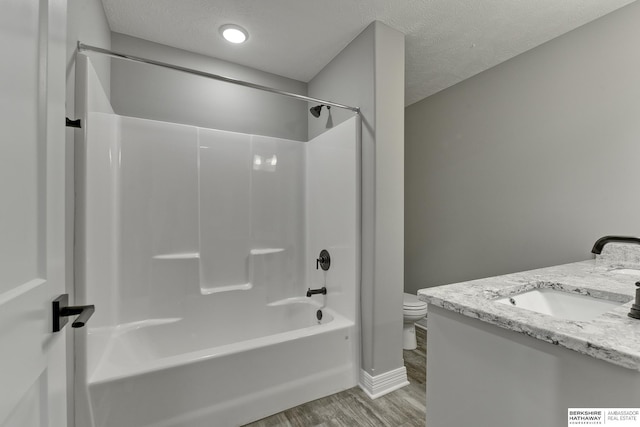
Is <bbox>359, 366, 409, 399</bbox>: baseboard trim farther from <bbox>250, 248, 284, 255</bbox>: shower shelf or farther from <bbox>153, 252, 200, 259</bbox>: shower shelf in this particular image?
<bbox>153, 252, 200, 259</bbox>: shower shelf

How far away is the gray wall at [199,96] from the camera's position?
2057 millimetres

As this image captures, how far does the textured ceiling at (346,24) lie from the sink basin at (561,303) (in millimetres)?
1726

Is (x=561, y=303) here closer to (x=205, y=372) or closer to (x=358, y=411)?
(x=358, y=411)

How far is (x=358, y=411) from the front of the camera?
1.61 meters

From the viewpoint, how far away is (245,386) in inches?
58.6

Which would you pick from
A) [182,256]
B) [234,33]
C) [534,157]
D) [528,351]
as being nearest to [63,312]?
[528,351]

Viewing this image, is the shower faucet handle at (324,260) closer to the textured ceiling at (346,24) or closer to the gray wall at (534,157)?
the gray wall at (534,157)

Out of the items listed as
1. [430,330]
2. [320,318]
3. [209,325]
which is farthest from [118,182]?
[430,330]

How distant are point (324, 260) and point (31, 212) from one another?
73.8 inches

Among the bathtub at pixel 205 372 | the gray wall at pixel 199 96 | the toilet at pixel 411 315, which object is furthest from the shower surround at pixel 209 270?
the toilet at pixel 411 315

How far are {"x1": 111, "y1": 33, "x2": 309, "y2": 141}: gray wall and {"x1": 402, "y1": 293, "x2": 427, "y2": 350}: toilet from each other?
1837 millimetres

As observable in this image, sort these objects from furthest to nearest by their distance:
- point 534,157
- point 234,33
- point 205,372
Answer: point 534,157 → point 234,33 → point 205,372

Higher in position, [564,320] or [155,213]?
[155,213]

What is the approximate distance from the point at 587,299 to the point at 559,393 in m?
0.55
